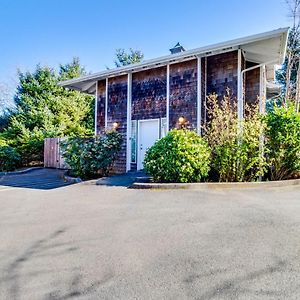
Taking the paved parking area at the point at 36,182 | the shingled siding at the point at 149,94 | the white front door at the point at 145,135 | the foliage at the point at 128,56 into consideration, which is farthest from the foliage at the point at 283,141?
the foliage at the point at 128,56

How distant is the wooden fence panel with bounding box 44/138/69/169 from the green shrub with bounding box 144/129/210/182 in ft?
26.3

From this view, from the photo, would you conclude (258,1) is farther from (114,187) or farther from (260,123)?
(114,187)

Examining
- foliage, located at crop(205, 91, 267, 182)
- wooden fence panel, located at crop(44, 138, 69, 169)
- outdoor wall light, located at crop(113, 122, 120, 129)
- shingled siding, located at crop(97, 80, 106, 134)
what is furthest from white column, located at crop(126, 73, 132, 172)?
wooden fence panel, located at crop(44, 138, 69, 169)

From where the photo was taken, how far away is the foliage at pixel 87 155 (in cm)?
941

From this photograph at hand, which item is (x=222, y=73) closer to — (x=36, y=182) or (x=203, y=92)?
(x=203, y=92)

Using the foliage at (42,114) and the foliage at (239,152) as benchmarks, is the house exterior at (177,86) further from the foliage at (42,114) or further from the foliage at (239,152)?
the foliage at (42,114)

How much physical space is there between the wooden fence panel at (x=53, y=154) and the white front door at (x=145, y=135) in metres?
5.26

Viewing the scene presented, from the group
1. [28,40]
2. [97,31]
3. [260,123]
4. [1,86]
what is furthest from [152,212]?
[1,86]

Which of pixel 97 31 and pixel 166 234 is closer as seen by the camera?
pixel 166 234

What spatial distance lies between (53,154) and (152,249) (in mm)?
12896

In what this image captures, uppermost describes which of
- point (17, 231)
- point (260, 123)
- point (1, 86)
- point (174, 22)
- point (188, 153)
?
point (174, 22)

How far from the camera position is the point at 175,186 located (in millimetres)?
7156

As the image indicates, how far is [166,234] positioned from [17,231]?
87.4 inches

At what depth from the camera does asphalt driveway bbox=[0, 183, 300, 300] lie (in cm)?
230
